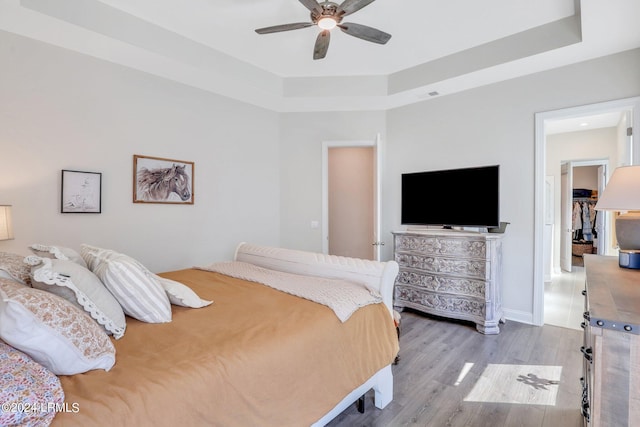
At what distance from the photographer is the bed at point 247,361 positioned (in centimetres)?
97

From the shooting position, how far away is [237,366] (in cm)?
117

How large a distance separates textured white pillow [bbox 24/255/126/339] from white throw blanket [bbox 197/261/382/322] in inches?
35.1

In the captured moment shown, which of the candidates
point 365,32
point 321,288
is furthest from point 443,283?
point 365,32

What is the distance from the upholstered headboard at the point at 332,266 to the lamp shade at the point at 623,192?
110 centimetres

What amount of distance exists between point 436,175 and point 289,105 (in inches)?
84.4

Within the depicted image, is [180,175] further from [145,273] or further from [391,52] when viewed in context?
[391,52]

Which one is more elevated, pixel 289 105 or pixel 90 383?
pixel 289 105

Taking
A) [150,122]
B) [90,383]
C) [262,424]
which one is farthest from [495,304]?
[150,122]

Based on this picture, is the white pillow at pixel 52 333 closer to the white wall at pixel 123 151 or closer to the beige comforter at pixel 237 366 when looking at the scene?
the beige comforter at pixel 237 366

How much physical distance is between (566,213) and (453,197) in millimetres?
3781

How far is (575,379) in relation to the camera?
2.32 metres

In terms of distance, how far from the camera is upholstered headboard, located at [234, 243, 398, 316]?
6.49 feet

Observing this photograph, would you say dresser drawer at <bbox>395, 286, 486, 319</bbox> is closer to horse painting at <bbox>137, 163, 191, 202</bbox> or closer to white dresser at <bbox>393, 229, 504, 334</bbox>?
white dresser at <bbox>393, 229, 504, 334</bbox>

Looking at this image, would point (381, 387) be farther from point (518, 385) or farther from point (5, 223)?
point (5, 223)
